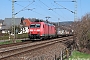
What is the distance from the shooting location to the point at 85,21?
97.8ft

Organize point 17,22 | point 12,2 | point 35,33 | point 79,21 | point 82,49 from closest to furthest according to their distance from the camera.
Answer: point 82,49, point 79,21, point 12,2, point 35,33, point 17,22

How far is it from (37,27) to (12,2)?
6.59 meters

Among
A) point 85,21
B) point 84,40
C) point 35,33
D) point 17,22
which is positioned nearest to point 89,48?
point 84,40

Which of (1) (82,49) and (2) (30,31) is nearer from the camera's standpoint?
(1) (82,49)

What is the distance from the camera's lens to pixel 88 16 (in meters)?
30.3

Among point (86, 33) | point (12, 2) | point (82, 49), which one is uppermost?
point (12, 2)

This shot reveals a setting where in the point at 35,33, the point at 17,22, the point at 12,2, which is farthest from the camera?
the point at 17,22

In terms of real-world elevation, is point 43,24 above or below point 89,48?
above

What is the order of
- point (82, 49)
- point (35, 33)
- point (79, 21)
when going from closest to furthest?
point (82, 49), point (79, 21), point (35, 33)

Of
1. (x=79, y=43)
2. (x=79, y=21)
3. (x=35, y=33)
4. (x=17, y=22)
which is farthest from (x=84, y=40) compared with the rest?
(x=17, y=22)

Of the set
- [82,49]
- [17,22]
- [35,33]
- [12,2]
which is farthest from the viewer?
[17,22]

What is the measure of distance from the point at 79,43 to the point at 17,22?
92280 mm

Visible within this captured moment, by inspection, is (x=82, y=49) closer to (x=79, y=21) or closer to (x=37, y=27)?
(x=79, y=21)

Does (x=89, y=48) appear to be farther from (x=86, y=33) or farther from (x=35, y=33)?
(x=35, y=33)
